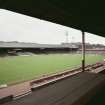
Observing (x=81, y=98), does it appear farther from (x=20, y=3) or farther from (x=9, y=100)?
(x=20, y=3)

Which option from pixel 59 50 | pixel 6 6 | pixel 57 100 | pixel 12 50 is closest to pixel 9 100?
pixel 57 100

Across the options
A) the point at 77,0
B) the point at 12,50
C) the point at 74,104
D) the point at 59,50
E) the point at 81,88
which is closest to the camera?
the point at 77,0

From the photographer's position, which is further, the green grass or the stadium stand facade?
the stadium stand facade

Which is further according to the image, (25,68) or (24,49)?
(24,49)

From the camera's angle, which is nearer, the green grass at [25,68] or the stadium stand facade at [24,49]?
the green grass at [25,68]

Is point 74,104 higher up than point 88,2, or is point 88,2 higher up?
point 88,2

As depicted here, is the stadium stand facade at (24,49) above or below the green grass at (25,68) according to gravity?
above

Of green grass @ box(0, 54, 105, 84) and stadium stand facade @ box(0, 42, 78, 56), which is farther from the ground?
stadium stand facade @ box(0, 42, 78, 56)

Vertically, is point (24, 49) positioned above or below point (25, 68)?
above

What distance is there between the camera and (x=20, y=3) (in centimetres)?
227

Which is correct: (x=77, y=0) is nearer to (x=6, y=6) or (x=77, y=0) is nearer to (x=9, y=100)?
(x=6, y=6)

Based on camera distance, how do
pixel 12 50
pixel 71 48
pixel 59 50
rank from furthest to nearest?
pixel 71 48 < pixel 59 50 < pixel 12 50

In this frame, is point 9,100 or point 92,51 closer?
point 9,100

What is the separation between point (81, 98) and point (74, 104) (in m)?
0.30
